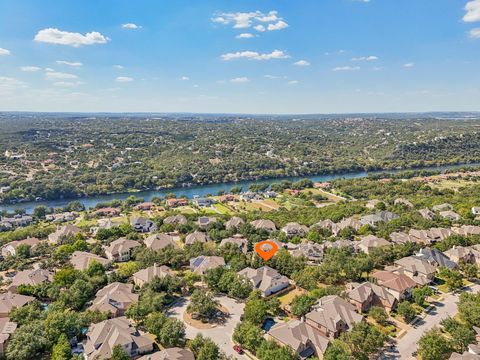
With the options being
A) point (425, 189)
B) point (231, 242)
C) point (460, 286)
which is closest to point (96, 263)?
point (231, 242)

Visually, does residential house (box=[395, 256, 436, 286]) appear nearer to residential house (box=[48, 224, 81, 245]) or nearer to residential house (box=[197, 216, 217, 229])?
residential house (box=[197, 216, 217, 229])

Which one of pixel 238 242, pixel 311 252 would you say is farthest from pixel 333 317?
pixel 238 242

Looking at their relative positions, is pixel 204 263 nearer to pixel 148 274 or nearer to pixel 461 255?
pixel 148 274

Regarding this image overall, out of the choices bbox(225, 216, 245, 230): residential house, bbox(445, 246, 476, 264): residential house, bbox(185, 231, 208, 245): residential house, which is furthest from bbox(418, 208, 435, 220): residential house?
bbox(185, 231, 208, 245): residential house

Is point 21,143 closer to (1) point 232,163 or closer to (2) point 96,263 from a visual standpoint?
(1) point 232,163

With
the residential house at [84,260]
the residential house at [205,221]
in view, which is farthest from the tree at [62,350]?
the residential house at [205,221]

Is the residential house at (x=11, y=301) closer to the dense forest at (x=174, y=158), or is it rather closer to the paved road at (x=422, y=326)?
the paved road at (x=422, y=326)
